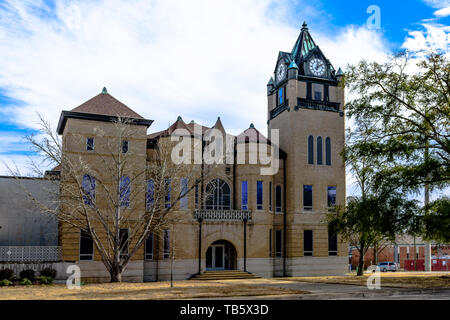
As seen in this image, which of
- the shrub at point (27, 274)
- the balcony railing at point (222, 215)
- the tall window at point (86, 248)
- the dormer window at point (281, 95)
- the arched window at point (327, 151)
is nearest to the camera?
the shrub at point (27, 274)

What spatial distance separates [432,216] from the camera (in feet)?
87.4

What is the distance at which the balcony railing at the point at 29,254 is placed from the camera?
2889 centimetres

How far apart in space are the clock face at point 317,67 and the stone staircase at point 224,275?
660 inches

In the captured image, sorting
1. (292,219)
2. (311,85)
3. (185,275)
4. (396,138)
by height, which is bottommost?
(185,275)

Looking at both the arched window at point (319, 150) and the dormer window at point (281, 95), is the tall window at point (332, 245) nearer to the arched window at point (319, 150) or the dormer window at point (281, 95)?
the arched window at point (319, 150)

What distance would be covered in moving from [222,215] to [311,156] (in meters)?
8.58

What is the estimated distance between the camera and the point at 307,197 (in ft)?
126

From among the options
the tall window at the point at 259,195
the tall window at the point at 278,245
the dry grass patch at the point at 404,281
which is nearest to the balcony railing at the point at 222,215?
the tall window at the point at 259,195

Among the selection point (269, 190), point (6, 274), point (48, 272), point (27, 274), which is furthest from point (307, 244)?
point (6, 274)

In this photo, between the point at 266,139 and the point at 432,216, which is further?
the point at 266,139

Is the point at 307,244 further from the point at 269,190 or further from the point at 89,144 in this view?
the point at 89,144
